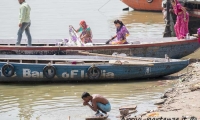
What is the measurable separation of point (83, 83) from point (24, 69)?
149 cm

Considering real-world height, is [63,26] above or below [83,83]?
above

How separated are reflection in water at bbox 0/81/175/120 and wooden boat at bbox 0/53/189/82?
0.67 feet

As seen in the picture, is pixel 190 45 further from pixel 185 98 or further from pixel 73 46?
pixel 185 98

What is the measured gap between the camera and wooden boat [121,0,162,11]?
113ft

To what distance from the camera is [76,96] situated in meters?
14.1

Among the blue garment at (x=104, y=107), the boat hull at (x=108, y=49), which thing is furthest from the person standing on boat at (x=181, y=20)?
the blue garment at (x=104, y=107)

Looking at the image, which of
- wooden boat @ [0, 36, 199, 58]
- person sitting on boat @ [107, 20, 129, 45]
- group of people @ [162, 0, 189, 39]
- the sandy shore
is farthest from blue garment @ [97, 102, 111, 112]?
group of people @ [162, 0, 189, 39]

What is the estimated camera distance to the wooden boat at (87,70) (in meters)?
15.3

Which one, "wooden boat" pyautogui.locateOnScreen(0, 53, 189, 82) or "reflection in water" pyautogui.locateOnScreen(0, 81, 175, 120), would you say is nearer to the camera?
"reflection in water" pyautogui.locateOnScreen(0, 81, 175, 120)

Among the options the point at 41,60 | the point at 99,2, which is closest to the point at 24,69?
the point at 41,60

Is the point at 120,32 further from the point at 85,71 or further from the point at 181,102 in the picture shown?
the point at 181,102

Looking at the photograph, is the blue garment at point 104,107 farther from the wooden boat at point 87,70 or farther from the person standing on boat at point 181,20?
the person standing on boat at point 181,20

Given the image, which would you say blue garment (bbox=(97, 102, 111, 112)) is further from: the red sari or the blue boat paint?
the red sari

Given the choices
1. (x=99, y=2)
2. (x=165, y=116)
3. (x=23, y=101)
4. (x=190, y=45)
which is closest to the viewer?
(x=165, y=116)
